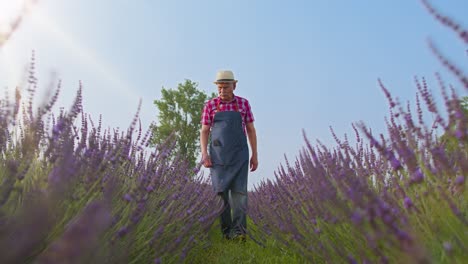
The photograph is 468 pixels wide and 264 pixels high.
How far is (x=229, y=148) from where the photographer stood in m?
4.79

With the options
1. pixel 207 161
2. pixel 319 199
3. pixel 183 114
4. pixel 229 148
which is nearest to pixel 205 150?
pixel 207 161

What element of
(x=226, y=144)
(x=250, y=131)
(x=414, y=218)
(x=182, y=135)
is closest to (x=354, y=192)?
Result: (x=414, y=218)

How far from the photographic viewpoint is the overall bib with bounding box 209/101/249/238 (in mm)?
4793

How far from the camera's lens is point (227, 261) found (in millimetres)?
3459

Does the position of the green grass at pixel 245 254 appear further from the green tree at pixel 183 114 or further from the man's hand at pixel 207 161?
the green tree at pixel 183 114

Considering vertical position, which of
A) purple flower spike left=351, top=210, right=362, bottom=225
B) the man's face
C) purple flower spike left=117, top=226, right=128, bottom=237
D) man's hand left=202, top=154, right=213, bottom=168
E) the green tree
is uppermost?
the green tree

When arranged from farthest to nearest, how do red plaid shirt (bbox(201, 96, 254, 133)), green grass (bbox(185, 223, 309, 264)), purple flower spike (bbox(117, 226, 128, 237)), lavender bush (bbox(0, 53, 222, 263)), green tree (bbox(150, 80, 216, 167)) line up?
green tree (bbox(150, 80, 216, 167)) → red plaid shirt (bbox(201, 96, 254, 133)) → green grass (bbox(185, 223, 309, 264)) → purple flower spike (bbox(117, 226, 128, 237)) → lavender bush (bbox(0, 53, 222, 263))

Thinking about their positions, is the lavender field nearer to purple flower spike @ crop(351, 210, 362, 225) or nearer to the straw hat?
purple flower spike @ crop(351, 210, 362, 225)

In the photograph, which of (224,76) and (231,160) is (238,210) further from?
(224,76)

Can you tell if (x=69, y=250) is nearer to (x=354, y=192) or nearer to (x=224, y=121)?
(x=354, y=192)

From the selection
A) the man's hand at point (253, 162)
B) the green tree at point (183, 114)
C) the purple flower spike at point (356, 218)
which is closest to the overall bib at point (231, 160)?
the man's hand at point (253, 162)

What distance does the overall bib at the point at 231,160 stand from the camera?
479cm

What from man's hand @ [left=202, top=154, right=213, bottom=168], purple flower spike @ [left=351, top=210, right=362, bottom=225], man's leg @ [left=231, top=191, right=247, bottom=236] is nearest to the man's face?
man's hand @ [left=202, top=154, right=213, bottom=168]

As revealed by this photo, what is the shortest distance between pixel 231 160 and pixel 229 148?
127 mm
